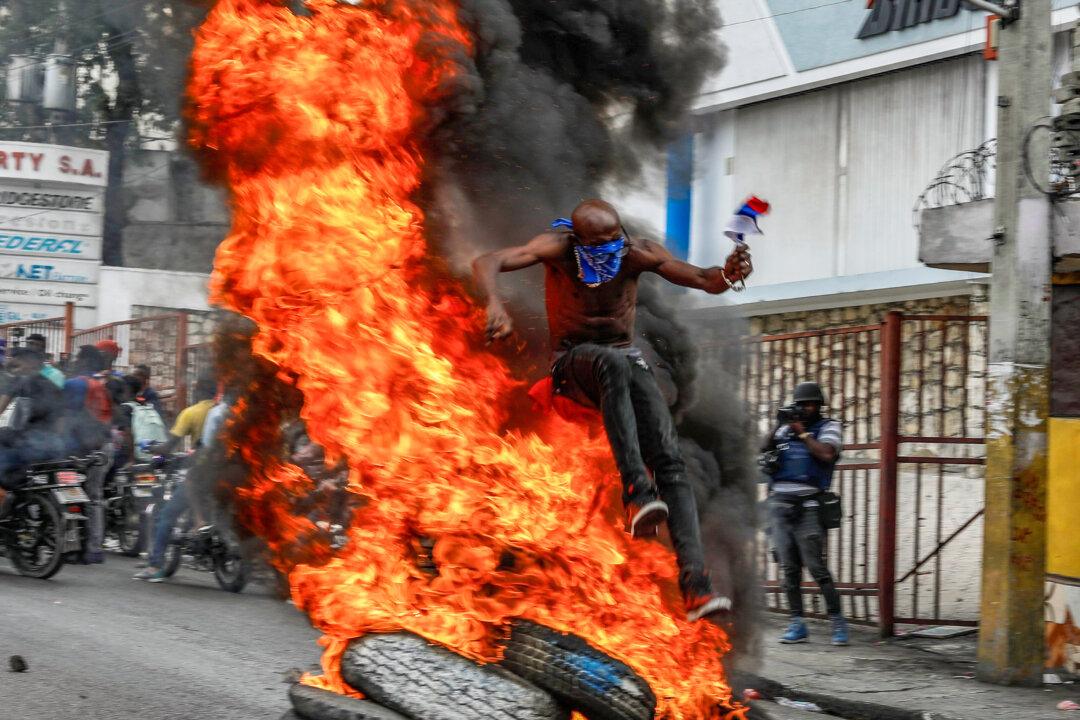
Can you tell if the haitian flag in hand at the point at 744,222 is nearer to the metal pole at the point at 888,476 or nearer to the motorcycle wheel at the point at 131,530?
the metal pole at the point at 888,476

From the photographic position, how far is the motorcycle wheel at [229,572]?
38.1 ft

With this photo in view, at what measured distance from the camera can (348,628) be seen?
5.91 m

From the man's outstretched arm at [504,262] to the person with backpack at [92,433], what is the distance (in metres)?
6.93

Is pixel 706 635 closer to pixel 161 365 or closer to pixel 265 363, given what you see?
pixel 265 363

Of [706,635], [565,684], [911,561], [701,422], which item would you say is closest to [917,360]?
[911,561]

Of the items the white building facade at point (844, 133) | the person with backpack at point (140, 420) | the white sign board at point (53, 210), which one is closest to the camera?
the person with backpack at point (140, 420)

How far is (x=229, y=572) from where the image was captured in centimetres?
1171

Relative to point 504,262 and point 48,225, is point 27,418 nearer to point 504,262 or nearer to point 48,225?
point 504,262

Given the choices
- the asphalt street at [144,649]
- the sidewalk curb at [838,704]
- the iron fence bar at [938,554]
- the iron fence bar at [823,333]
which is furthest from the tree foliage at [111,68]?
the iron fence bar at [938,554]

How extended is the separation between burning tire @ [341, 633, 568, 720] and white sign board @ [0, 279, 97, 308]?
20763 millimetres

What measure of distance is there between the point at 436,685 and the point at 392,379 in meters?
1.56

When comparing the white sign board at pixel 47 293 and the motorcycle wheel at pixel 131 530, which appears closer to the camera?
the motorcycle wheel at pixel 131 530

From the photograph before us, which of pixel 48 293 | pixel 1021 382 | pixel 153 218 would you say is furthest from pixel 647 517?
pixel 48 293

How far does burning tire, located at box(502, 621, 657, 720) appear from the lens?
5.43 meters
